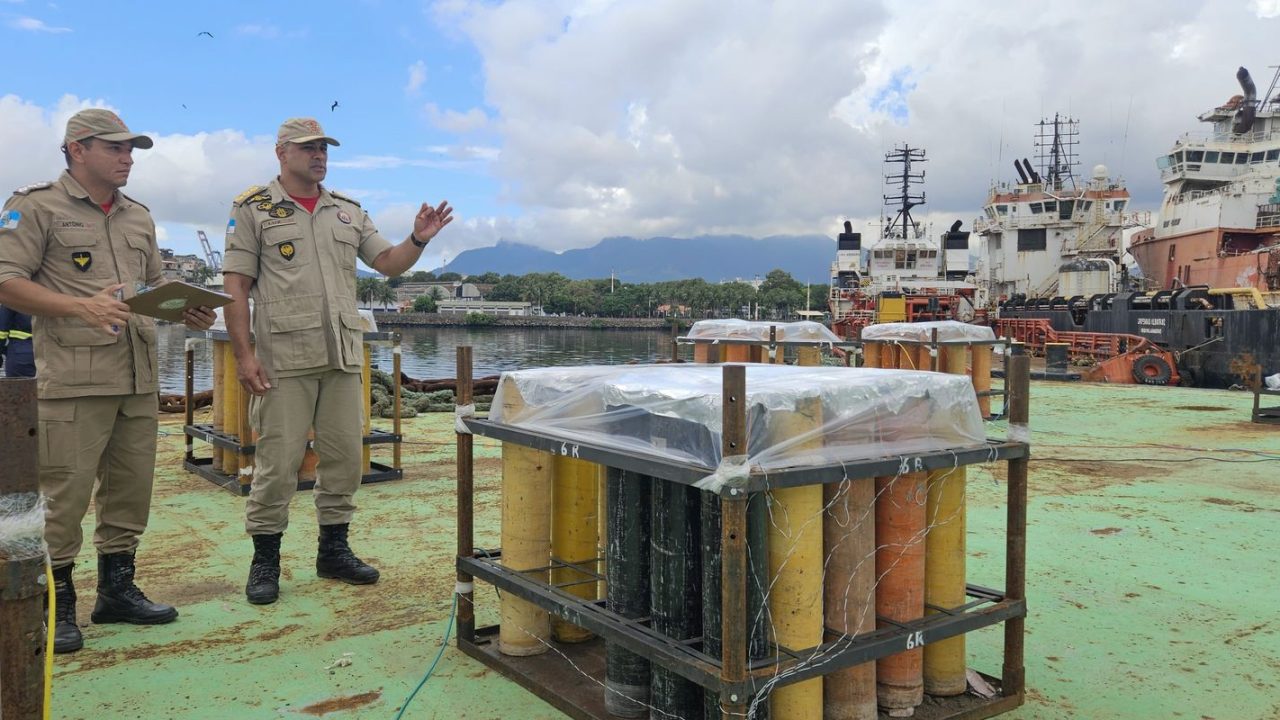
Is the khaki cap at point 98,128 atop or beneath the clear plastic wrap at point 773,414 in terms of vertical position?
atop

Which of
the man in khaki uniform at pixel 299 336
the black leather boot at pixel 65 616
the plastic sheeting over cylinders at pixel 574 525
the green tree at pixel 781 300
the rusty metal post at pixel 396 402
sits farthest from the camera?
the green tree at pixel 781 300

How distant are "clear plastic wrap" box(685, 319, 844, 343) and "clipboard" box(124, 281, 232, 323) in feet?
20.3

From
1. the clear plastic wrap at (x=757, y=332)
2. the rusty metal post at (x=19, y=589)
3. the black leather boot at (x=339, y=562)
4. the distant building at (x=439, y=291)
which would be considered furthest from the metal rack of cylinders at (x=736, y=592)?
the distant building at (x=439, y=291)

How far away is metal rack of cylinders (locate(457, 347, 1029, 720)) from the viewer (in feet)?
7.08

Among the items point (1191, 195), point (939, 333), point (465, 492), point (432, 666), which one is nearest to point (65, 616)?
point (432, 666)

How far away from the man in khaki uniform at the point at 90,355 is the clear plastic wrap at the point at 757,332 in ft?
20.0

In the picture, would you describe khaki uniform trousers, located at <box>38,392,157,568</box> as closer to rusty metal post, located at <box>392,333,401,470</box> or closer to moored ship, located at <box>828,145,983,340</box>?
rusty metal post, located at <box>392,333,401,470</box>

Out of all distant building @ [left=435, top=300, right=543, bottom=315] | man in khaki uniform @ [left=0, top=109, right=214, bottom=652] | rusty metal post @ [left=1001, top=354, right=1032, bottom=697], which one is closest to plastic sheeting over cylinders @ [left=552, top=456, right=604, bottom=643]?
rusty metal post @ [left=1001, top=354, right=1032, bottom=697]

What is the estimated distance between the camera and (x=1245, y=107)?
30.0 meters

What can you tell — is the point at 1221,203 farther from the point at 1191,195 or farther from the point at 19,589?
the point at 19,589

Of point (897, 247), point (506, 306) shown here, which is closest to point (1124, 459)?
point (897, 247)

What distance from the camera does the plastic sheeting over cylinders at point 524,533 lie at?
3.01 m

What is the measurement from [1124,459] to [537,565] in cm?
617

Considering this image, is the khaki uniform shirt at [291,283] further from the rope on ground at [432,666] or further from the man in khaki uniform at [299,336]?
the rope on ground at [432,666]
